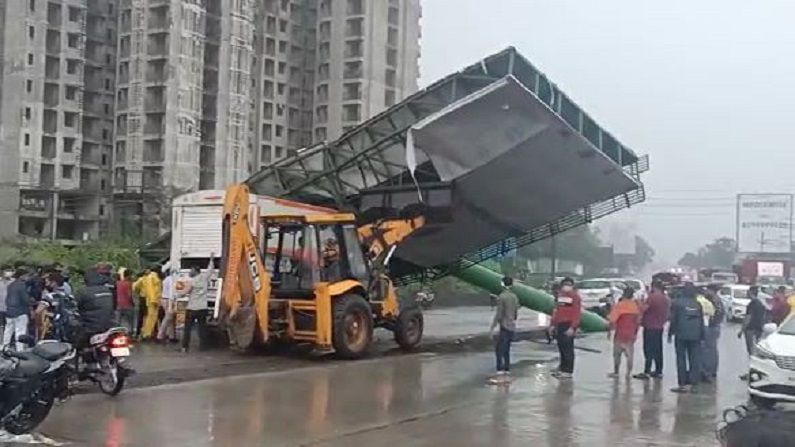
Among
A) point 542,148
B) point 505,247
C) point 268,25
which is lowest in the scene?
point 505,247

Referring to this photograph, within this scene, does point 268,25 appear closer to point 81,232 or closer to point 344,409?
point 81,232

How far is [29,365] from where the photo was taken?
9133 mm

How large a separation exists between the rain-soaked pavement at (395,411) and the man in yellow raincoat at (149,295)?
16.9 ft

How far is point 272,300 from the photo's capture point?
16.9 metres

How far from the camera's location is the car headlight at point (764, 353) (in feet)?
37.4

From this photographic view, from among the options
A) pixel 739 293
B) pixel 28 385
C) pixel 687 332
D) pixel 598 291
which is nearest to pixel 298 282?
pixel 687 332

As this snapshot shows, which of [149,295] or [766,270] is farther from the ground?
[766,270]

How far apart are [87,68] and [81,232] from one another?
13639 mm

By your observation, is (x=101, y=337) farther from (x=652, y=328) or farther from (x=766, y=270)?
(x=766, y=270)

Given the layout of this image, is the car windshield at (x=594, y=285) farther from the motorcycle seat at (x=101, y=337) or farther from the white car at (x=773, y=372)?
the motorcycle seat at (x=101, y=337)

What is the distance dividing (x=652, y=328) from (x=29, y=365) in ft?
31.7

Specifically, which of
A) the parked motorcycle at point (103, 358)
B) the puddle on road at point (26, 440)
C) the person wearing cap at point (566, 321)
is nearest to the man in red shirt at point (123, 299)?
the parked motorcycle at point (103, 358)

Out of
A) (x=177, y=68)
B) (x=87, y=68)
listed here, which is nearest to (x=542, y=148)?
(x=177, y=68)

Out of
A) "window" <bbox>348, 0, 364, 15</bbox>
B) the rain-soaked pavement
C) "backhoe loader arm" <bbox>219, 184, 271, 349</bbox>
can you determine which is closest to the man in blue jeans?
the rain-soaked pavement
